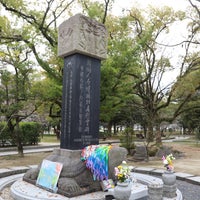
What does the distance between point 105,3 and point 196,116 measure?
78.7ft

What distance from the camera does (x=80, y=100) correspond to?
243 inches

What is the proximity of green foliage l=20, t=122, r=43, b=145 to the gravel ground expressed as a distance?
12.9m

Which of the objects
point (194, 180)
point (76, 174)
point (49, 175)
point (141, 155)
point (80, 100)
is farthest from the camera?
point (141, 155)

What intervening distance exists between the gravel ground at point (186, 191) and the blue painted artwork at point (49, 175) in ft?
2.45

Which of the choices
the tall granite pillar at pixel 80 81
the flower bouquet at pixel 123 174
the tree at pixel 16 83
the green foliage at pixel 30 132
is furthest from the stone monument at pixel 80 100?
the green foliage at pixel 30 132

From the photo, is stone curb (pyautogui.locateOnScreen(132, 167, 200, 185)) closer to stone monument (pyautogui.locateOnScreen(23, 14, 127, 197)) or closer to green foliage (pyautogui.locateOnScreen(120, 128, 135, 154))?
stone monument (pyautogui.locateOnScreen(23, 14, 127, 197))

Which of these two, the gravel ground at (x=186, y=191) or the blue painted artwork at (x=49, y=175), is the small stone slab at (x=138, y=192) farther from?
the blue painted artwork at (x=49, y=175)

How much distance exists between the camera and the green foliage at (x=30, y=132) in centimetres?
1855

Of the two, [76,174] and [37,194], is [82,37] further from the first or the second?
[37,194]

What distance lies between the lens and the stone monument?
5.71 metres

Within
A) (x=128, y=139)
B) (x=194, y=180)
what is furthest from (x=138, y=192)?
(x=128, y=139)

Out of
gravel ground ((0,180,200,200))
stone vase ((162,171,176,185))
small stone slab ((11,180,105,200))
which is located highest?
stone vase ((162,171,176,185))

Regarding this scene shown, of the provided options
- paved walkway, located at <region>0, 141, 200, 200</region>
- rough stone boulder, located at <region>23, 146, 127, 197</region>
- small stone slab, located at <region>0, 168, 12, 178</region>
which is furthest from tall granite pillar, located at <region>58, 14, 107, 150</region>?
small stone slab, located at <region>0, 168, 12, 178</region>

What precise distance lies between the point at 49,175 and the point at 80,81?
7.84 feet
